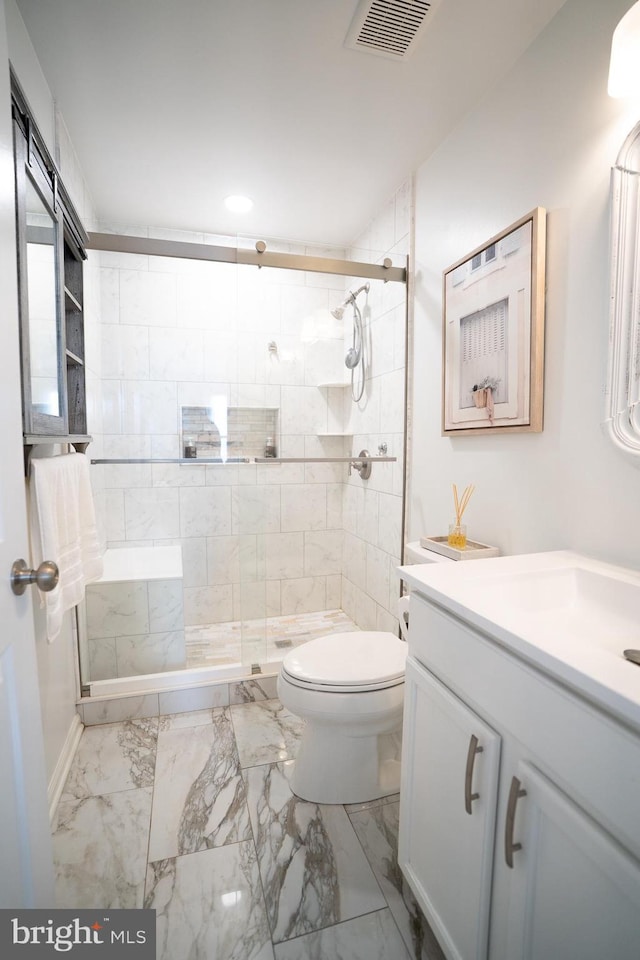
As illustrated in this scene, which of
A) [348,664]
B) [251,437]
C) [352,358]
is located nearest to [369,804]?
[348,664]

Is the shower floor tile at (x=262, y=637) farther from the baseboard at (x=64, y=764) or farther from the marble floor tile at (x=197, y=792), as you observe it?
the baseboard at (x=64, y=764)

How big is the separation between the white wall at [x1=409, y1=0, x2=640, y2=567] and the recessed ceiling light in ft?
3.55

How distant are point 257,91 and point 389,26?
519 millimetres

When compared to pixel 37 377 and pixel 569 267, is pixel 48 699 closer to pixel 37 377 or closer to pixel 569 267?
pixel 37 377

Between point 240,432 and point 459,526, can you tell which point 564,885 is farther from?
point 240,432

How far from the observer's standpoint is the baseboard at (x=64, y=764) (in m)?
1.58

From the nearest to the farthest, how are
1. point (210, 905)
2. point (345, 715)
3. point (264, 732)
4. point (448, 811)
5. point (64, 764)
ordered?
point (448, 811), point (210, 905), point (345, 715), point (64, 764), point (264, 732)

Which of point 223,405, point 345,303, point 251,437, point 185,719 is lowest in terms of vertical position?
point 185,719

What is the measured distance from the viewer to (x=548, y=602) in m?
1.11

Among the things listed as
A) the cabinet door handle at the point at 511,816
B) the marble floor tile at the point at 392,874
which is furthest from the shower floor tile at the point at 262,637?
the cabinet door handle at the point at 511,816

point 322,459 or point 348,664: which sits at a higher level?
point 322,459

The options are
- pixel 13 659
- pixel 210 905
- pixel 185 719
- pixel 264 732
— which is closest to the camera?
pixel 13 659

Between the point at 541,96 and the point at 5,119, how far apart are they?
145 cm

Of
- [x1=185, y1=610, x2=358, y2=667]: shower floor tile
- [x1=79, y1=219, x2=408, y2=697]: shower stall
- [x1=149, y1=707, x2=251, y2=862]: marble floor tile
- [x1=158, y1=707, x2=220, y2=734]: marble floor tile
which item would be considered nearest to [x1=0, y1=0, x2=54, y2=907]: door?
[x1=149, y1=707, x2=251, y2=862]: marble floor tile
